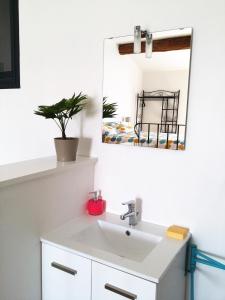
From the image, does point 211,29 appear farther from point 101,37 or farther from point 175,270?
point 175,270

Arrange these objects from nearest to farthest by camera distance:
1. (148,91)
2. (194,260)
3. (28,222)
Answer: (28,222) → (194,260) → (148,91)

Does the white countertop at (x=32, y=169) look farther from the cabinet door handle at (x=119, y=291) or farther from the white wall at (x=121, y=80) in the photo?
the cabinet door handle at (x=119, y=291)

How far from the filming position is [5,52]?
2.11m

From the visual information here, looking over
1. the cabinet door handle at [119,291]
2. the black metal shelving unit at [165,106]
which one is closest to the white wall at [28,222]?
the cabinet door handle at [119,291]

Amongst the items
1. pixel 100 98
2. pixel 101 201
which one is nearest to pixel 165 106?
pixel 100 98

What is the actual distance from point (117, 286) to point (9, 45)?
186 cm

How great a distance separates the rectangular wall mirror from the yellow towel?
1.51 meters

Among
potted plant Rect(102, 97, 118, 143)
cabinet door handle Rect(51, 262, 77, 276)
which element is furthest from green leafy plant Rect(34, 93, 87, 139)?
cabinet door handle Rect(51, 262, 77, 276)

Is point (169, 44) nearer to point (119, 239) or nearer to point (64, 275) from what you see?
point (119, 239)

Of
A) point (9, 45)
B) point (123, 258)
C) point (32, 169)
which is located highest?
point (9, 45)

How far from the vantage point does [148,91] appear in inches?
60.9

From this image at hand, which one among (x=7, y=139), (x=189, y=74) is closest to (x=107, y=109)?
(x=189, y=74)

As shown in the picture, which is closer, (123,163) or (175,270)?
(175,270)

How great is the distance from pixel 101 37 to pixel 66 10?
0.34 meters
